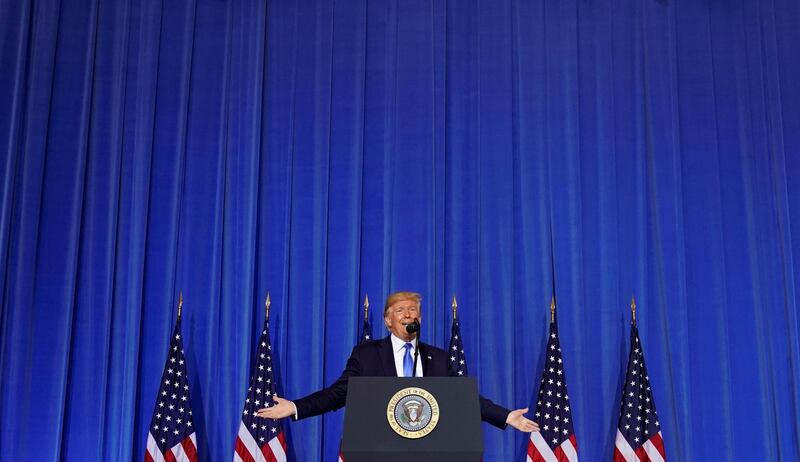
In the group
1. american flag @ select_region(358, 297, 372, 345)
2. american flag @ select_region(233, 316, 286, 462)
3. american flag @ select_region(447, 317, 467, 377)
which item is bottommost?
american flag @ select_region(233, 316, 286, 462)

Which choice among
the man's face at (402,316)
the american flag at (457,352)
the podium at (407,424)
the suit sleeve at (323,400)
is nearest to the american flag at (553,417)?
the american flag at (457,352)

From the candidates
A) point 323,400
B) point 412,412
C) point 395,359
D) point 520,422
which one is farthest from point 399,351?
point 412,412

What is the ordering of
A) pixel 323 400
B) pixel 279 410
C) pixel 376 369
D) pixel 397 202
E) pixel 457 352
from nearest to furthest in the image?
pixel 279 410 → pixel 323 400 → pixel 376 369 → pixel 457 352 → pixel 397 202

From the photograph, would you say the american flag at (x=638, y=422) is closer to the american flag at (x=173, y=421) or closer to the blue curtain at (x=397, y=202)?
the blue curtain at (x=397, y=202)

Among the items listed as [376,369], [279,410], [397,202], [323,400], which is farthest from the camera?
[397,202]

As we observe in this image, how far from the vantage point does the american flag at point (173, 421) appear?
21.5 feet

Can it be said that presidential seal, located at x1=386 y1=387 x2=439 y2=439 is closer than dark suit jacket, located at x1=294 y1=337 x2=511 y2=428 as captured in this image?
Yes

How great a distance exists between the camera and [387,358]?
4.75m

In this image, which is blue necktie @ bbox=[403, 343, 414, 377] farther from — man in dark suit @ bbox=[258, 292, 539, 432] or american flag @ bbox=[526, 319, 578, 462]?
american flag @ bbox=[526, 319, 578, 462]

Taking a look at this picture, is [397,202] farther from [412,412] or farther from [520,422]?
[412,412]

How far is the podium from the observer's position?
3383mm

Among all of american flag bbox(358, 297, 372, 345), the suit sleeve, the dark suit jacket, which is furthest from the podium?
american flag bbox(358, 297, 372, 345)

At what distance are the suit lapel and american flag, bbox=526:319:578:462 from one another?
2.17 metres

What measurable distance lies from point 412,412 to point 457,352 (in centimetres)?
333
